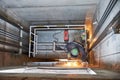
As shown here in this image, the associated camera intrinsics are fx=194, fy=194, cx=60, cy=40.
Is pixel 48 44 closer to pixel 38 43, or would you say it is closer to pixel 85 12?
pixel 38 43

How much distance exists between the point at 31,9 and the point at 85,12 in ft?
5.42

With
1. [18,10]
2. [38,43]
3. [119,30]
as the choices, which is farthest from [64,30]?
[119,30]

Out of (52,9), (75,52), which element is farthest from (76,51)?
(52,9)

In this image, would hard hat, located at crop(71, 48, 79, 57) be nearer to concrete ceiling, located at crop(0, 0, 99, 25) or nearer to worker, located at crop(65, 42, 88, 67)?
worker, located at crop(65, 42, 88, 67)

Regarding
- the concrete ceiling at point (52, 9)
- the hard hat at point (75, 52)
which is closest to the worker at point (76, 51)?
the hard hat at point (75, 52)

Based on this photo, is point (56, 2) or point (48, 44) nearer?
point (56, 2)

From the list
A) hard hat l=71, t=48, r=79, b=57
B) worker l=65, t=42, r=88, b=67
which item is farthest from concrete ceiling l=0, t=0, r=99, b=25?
hard hat l=71, t=48, r=79, b=57

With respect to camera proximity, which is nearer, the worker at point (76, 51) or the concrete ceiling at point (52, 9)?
the concrete ceiling at point (52, 9)

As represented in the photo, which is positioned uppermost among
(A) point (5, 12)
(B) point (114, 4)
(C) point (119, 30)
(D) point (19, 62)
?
(A) point (5, 12)

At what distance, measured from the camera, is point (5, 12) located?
5.29m

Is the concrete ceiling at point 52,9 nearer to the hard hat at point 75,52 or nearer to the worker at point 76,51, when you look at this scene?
the worker at point 76,51

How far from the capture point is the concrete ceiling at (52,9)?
4938 millimetres

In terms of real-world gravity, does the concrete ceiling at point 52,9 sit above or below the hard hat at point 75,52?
above

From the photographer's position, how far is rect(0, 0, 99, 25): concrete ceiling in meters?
4.94
